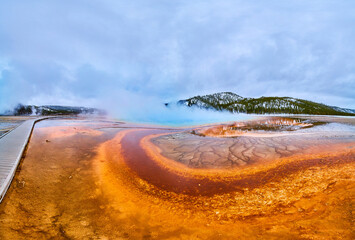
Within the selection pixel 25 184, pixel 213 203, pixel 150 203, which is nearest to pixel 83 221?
pixel 150 203

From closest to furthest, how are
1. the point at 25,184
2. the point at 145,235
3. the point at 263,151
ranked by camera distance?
the point at 145,235, the point at 25,184, the point at 263,151

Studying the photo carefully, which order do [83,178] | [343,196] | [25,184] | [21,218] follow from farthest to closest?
[83,178] < [25,184] < [343,196] < [21,218]

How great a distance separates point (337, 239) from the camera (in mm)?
3588

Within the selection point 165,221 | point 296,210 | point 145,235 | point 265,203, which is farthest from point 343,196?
point 145,235

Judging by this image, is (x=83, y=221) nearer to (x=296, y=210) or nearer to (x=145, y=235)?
(x=145, y=235)

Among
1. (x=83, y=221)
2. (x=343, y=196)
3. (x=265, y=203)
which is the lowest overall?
→ (x=83, y=221)

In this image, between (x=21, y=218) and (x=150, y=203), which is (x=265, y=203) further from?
(x=21, y=218)

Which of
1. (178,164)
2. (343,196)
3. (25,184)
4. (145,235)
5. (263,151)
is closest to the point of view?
(145,235)

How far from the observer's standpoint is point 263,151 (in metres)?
11.4

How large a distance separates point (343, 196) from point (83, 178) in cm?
1032

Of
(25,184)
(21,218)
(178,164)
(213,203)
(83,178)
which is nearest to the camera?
(21,218)

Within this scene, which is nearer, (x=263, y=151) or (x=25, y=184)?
(x=25, y=184)

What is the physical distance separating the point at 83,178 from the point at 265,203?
7789 millimetres

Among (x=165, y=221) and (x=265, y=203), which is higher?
(x=265, y=203)
